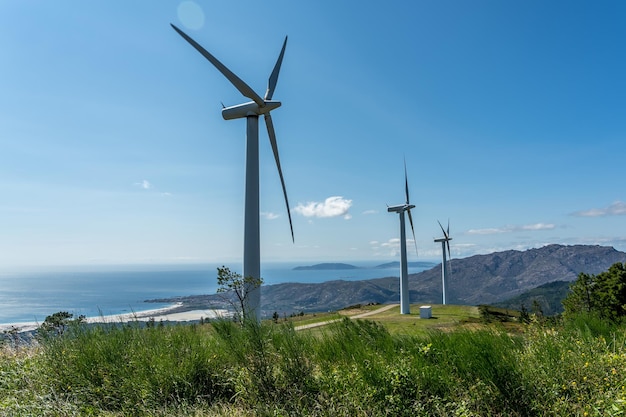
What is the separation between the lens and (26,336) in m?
13.0

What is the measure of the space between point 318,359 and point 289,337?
833 millimetres

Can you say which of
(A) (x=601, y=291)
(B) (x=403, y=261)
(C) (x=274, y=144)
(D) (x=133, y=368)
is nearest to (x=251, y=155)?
(C) (x=274, y=144)

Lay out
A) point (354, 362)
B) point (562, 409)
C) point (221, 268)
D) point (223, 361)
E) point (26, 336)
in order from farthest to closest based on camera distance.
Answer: point (221, 268) < point (26, 336) < point (223, 361) < point (354, 362) < point (562, 409)

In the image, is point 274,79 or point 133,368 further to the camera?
point 274,79

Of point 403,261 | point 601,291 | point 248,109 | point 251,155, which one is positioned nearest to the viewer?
point 251,155

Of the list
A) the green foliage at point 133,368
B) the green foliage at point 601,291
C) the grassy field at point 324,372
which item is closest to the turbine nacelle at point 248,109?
the grassy field at point 324,372

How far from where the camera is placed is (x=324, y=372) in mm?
7906

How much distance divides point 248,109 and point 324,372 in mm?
17431

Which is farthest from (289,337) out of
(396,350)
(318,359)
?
(396,350)

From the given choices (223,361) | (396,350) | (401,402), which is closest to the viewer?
(401,402)

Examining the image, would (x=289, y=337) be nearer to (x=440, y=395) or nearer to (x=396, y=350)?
(x=396, y=350)

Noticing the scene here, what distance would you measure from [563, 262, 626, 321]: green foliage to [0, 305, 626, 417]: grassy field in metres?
42.8

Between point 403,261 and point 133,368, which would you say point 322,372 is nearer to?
point 133,368

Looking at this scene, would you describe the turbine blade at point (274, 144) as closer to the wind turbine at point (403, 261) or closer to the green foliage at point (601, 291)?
the wind turbine at point (403, 261)
